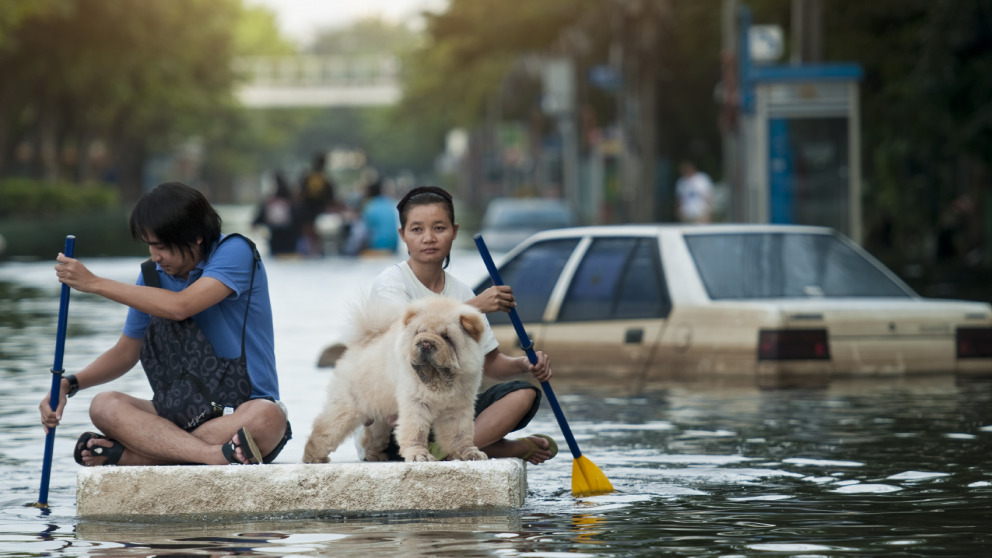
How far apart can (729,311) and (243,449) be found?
5920 millimetres

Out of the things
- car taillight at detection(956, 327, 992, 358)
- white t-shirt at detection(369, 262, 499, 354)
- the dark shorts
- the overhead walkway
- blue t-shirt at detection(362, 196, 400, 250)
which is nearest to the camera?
white t-shirt at detection(369, 262, 499, 354)

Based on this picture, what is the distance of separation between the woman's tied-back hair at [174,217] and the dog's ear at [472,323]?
1.10 metres

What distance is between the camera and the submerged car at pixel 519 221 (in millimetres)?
35000

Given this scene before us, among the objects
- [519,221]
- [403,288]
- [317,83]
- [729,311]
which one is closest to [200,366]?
[403,288]

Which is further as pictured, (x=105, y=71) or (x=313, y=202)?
(x=105, y=71)

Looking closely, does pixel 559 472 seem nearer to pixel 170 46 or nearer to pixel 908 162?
pixel 908 162

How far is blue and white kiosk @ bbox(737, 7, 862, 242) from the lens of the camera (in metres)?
21.9

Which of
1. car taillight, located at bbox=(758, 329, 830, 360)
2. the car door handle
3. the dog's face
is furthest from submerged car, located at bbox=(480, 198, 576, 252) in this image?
the dog's face

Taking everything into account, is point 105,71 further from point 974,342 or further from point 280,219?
point 974,342

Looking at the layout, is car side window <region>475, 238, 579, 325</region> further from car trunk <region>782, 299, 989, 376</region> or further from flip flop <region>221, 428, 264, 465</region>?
flip flop <region>221, 428, 264, 465</region>

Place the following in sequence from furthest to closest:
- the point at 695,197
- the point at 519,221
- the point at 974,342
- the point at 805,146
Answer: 1. the point at 695,197
2. the point at 519,221
3. the point at 805,146
4. the point at 974,342

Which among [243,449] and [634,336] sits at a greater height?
[243,449]

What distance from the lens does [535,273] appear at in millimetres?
14086

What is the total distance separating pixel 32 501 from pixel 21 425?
307 centimetres
